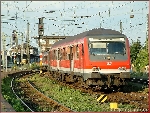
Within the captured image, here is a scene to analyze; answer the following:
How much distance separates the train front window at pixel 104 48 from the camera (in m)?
16.7

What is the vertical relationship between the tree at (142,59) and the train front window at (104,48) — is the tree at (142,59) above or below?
below

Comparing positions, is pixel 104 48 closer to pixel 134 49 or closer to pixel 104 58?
pixel 104 58

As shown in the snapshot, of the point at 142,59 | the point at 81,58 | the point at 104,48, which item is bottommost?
the point at 142,59

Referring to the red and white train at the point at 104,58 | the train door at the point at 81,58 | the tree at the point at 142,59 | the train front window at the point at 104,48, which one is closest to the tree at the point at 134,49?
the tree at the point at 142,59

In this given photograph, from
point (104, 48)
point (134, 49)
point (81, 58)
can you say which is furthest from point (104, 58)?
point (134, 49)

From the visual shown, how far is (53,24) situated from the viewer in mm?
36812

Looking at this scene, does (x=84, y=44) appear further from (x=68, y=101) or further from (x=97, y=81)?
(x=68, y=101)

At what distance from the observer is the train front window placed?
A: 54.6ft

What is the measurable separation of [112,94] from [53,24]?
20901 millimetres

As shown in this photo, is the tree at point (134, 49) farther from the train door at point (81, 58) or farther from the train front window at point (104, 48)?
the train front window at point (104, 48)

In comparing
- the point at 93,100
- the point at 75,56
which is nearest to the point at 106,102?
the point at 93,100

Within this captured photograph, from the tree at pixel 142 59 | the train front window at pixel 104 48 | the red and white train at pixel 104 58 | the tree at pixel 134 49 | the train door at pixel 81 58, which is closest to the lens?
the red and white train at pixel 104 58

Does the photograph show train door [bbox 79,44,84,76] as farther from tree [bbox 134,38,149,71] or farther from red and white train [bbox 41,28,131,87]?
tree [bbox 134,38,149,71]

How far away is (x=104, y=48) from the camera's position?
16.7 meters
